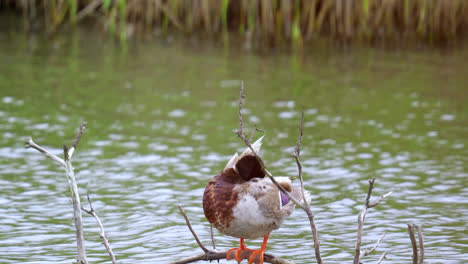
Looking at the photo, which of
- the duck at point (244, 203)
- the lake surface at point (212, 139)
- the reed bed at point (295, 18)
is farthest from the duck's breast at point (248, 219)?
the reed bed at point (295, 18)

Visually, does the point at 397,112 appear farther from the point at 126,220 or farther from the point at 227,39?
the point at 227,39

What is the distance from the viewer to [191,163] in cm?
742

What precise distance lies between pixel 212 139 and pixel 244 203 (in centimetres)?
443

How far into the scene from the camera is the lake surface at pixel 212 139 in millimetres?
5555

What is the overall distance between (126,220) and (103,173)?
1.31 meters

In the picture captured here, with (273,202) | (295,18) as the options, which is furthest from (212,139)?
(295,18)

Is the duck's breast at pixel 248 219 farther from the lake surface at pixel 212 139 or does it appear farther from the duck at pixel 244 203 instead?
the lake surface at pixel 212 139

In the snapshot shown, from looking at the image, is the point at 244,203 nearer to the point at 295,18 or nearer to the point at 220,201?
the point at 220,201

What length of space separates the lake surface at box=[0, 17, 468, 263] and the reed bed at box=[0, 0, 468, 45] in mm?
444

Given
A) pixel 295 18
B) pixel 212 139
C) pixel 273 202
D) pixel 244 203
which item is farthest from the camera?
pixel 295 18

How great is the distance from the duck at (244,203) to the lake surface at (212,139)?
3.71 ft

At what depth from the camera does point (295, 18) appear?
12.9m

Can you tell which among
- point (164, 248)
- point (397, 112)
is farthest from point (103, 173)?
point (397, 112)

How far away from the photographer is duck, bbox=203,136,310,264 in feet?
12.5
